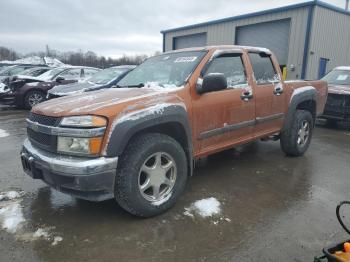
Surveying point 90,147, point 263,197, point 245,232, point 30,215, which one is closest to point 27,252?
point 30,215

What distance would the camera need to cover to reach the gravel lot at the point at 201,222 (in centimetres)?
271

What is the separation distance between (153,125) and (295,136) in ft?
10.1

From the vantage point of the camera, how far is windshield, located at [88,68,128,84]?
28.7 ft

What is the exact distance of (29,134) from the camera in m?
3.46

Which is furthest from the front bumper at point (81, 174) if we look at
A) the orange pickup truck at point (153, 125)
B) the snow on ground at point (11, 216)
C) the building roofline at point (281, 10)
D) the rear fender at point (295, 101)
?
the building roofline at point (281, 10)

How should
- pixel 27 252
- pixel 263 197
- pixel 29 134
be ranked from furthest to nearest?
pixel 263 197 → pixel 29 134 → pixel 27 252

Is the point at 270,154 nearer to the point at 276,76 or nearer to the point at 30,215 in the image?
the point at 276,76

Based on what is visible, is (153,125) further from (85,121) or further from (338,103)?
(338,103)

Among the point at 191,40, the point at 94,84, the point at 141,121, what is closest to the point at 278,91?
the point at 141,121

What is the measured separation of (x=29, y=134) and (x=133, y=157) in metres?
1.27

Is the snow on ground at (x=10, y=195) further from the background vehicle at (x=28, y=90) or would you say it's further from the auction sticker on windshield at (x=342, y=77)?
the auction sticker on windshield at (x=342, y=77)

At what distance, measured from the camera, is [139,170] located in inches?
121

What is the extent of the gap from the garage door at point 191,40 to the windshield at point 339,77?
35.5 feet

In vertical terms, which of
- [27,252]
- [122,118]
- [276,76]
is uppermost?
[276,76]
